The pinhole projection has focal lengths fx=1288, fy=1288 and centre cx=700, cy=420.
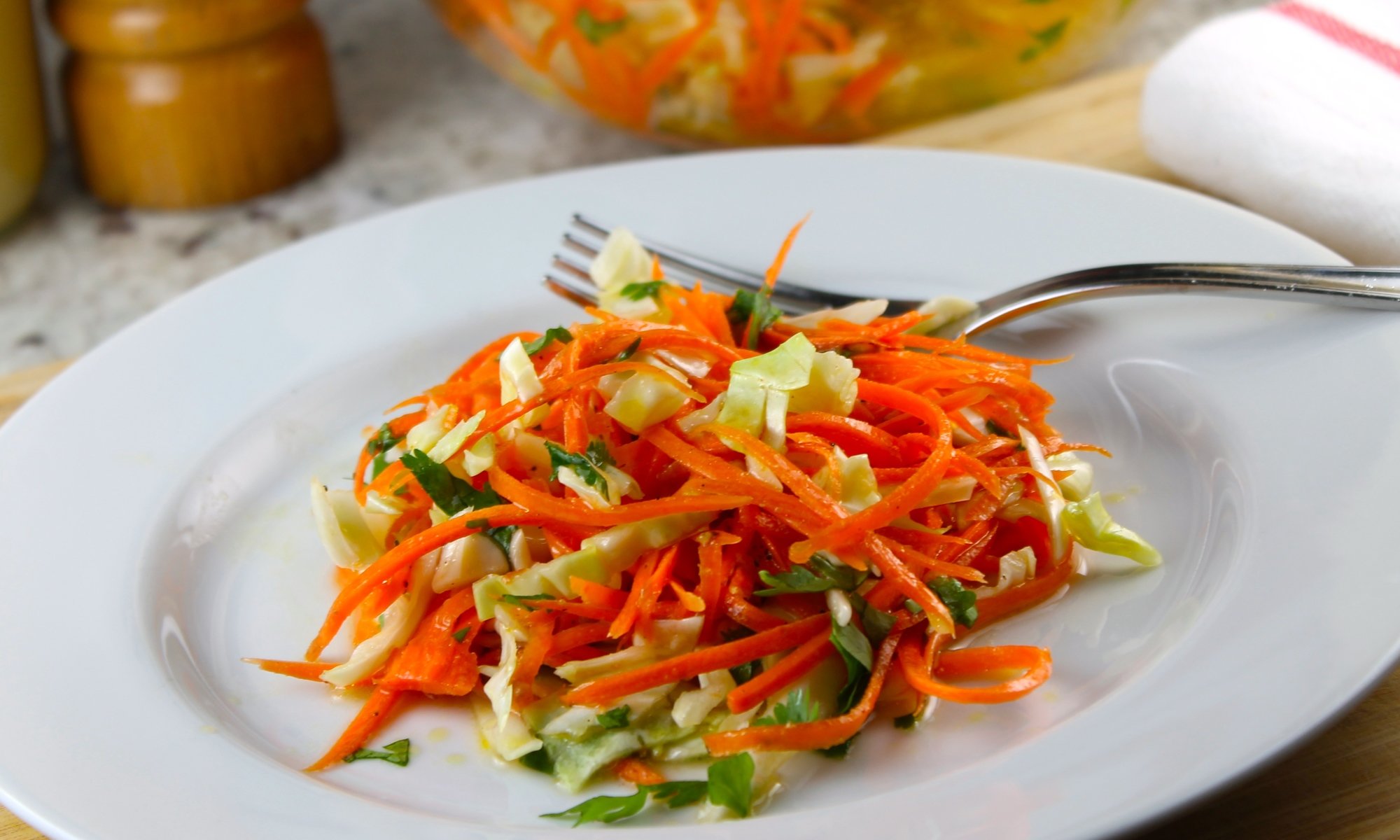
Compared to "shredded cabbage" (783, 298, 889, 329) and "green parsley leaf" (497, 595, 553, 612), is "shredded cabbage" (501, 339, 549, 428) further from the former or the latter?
"shredded cabbage" (783, 298, 889, 329)

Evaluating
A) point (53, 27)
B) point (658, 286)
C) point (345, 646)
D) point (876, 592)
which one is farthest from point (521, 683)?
point (53, 27)

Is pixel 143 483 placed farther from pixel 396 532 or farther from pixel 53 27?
pixel 53 27

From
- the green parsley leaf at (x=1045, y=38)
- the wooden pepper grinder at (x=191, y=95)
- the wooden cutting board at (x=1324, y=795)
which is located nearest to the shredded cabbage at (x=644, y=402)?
the wooden cutting board at (x=1324, y=795)

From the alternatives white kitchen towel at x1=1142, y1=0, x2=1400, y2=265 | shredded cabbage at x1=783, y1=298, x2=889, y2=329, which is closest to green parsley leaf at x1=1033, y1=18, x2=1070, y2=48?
white kitchen towel at x1=1142, y1=0, x2=1400, y2=265

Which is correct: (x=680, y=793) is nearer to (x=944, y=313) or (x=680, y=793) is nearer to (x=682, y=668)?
(x=682, y=668)

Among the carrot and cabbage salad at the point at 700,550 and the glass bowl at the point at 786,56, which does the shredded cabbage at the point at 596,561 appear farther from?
the glass bowl at the point at 786,56

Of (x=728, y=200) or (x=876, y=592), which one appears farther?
(x=728, y=200)

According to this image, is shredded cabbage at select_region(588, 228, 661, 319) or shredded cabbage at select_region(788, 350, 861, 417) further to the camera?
shredded cabbage at select_region(588, 228, 661, 319)
